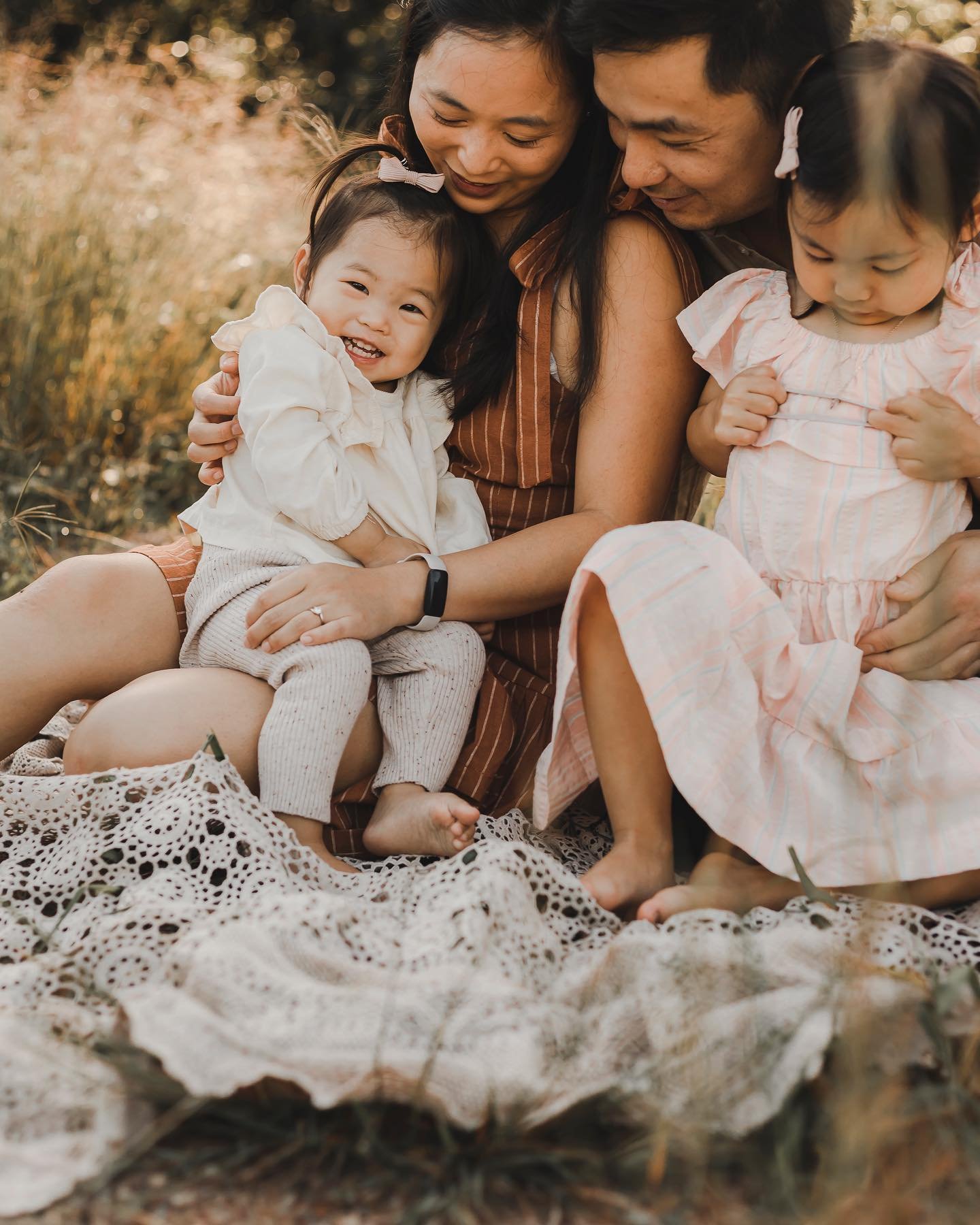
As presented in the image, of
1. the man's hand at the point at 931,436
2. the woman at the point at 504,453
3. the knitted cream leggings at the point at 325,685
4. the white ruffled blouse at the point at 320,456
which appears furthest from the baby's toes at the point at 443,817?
the man's hand at the point at 931,436

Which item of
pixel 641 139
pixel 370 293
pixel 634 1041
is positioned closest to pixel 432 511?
pixel 370 293

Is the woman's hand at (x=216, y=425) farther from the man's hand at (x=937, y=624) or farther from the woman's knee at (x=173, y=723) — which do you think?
the man's hand at (x=937, y=624)

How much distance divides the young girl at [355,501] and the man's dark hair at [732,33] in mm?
402

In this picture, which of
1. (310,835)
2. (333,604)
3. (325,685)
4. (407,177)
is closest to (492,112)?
(407,177)

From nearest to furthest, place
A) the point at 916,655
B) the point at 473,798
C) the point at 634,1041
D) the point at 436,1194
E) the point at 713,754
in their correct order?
the point at 436,1194 < the point at 634,1041 < the point at 713,754 < the point at 916,655 < the point at 473,798

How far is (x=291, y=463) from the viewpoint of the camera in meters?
2.00

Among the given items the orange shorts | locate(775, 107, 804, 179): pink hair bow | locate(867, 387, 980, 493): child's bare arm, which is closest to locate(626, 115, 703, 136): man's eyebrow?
locate(775, 107, 804, 179): pink hair bow

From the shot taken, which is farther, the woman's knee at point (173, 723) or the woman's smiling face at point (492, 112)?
the woman's smiling face at point (492, 112)

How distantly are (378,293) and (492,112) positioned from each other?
35 cm

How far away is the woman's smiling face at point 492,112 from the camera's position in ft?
6.68

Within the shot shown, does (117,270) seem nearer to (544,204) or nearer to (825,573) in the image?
(544,204)

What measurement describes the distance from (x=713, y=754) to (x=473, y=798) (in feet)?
1.74

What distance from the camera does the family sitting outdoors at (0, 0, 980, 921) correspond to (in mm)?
1742

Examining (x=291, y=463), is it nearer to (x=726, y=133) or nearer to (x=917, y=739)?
(x=726, y=133)
